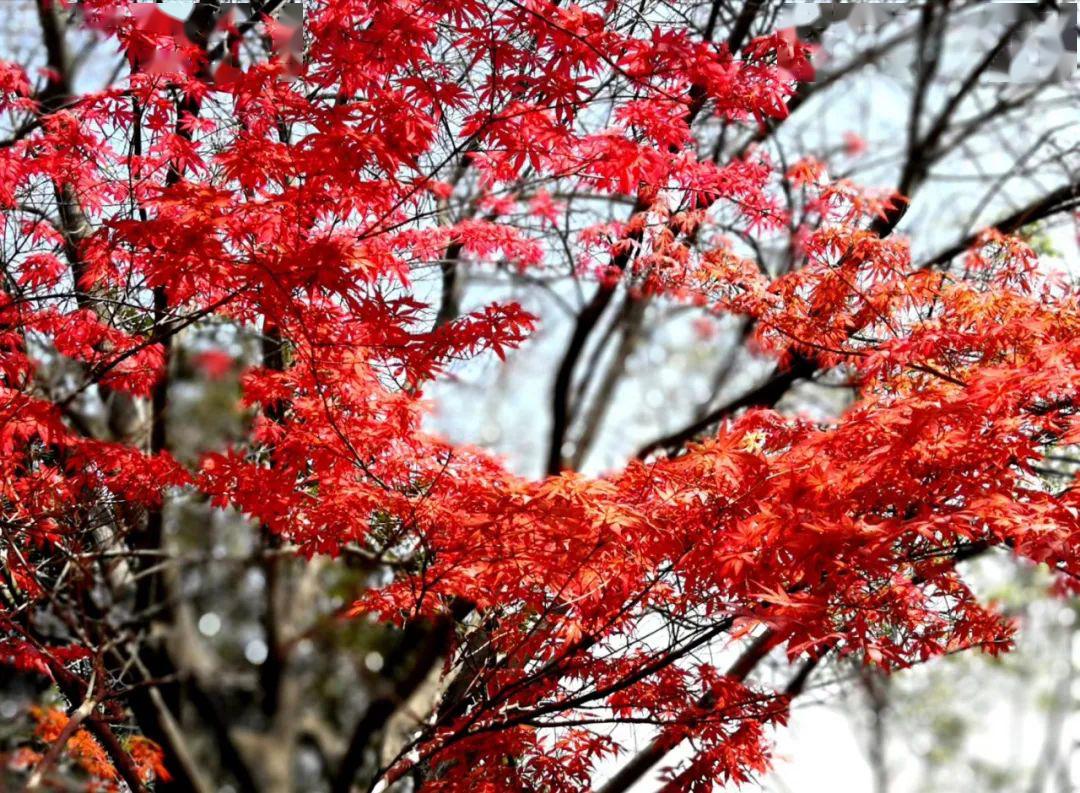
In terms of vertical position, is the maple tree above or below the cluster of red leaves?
above

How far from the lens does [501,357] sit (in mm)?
4301

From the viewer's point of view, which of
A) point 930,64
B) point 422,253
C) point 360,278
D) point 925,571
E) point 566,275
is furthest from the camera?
point 930,64

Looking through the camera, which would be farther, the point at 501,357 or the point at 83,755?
the point at 83,755

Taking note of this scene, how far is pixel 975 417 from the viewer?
392cm

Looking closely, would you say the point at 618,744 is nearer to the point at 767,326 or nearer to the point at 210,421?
the point at 767,326

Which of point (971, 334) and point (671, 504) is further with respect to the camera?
point (971, 334)

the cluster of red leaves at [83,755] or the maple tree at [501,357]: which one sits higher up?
the maple tree at [501,357]

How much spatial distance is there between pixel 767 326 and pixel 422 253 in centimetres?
220

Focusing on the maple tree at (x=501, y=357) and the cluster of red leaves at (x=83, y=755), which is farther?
the cluster of red leaves at (x=83, y=755)

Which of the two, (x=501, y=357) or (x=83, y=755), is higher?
(x=501, y=357)

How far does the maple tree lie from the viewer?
13.4ft

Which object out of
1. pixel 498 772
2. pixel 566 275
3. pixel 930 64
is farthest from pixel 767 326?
pixel 930 64

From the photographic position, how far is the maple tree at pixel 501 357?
408 cm

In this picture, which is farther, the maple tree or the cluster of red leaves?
the cluster of red leaves
